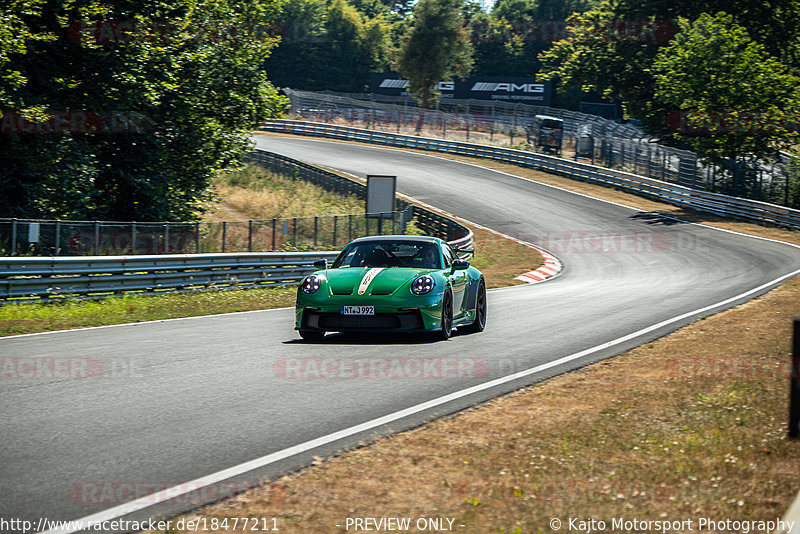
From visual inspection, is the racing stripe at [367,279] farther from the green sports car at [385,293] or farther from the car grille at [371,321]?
the car grille at [371,321]

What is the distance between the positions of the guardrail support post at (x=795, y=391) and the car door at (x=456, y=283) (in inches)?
242

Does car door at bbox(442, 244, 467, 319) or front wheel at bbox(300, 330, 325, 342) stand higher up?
car door at bbox(442, 244, 467, 319)

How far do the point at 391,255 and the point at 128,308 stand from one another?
250 inches

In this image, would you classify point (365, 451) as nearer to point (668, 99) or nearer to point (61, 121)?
point (61, 121)

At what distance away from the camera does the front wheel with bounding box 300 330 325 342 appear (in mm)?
11614

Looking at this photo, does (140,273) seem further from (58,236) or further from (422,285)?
(422,285)

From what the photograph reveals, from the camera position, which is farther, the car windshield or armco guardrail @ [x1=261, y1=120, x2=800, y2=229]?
armco guardrail @ [x1=261, y1=120, x2=800, y2=229]

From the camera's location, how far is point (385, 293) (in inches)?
444

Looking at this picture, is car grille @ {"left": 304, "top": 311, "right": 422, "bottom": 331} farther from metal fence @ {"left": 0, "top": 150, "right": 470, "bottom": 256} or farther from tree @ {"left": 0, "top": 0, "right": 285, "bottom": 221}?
tree @ {"left": 0, "top": 0, "right": 285, "bottom": 221}

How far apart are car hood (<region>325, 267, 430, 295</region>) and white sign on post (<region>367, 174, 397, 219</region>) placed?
16.4 m

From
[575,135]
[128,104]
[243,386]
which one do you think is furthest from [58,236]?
[575,135]

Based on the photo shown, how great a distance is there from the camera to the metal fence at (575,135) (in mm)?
44406

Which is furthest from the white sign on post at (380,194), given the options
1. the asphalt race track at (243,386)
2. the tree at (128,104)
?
the asphalt race track at (243,386)

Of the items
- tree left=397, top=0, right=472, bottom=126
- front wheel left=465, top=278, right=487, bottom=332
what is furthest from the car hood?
tree left=397, top=0, right=472, bottom=126
